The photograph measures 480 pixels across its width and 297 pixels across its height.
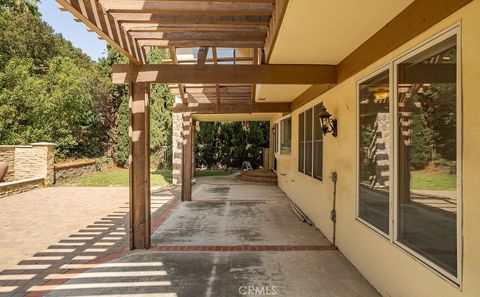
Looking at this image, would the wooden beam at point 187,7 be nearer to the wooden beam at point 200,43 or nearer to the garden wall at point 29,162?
the wooden beam at point 200,43

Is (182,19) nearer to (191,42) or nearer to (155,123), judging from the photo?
(191,42)

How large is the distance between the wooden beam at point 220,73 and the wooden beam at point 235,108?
14.5 ft

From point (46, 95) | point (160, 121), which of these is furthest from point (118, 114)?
point (46, 95)

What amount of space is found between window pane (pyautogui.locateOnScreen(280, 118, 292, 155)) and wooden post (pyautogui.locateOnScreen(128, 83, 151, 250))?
614cm

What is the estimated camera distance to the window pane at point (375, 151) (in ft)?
12.0

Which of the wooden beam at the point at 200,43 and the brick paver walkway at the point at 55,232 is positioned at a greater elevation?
the wooden beam at the point at 200,43

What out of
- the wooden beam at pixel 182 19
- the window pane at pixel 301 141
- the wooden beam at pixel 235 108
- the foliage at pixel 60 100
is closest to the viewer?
the wooden beam at pixel 182 19

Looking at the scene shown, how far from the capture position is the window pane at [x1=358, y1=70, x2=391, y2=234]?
12.0ft

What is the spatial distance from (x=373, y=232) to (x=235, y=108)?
655 cm

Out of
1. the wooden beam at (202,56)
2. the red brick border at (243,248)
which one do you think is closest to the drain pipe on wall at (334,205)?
the red brick border at (243,248)

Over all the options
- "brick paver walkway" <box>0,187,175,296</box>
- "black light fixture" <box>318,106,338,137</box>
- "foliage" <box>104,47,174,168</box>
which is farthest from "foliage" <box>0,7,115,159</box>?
"black light fixture" <box>318,106,338,137</box>

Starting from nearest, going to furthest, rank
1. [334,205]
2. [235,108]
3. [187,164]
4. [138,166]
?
[138,166] < [334,205] < [235,108] < [187,164]

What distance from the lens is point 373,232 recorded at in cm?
389

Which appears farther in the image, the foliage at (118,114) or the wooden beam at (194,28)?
the foliage at (118,114)
